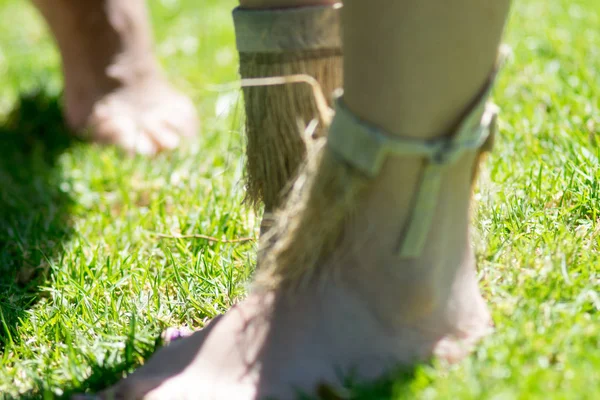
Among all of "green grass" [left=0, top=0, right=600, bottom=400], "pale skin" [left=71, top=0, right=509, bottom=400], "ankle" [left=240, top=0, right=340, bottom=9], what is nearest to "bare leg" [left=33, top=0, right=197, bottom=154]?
"green grass" [left=0, top=0, right=600, bottom=400]

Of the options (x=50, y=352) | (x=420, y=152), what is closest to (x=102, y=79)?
(x=50, y=352)

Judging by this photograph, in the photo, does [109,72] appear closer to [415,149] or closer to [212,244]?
[212,244]

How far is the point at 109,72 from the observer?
2.26 metres

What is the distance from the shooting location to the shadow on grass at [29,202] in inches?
55.0

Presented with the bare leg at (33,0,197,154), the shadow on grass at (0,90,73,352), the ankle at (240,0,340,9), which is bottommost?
the shadow on grass at (0,90,73,352)

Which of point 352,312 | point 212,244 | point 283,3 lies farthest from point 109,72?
point 352,312

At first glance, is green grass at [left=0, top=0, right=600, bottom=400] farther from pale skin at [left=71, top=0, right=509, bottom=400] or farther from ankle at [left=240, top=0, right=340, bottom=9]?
ankle at [left=240, top=0, right=340, bottom=9]

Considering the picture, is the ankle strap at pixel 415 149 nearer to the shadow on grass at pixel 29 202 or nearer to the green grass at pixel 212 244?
the green grass at pixel 212 244

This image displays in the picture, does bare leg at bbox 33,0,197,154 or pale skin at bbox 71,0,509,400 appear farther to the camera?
bare leg at bbox 33,0,197,154

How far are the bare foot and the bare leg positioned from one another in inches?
49.0

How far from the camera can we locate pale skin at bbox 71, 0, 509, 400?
88 centimetres

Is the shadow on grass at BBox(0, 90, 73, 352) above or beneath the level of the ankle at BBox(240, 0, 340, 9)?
beneath

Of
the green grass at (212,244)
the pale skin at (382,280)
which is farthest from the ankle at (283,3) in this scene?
the green grass at (212,244)

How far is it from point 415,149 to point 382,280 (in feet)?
0.61
